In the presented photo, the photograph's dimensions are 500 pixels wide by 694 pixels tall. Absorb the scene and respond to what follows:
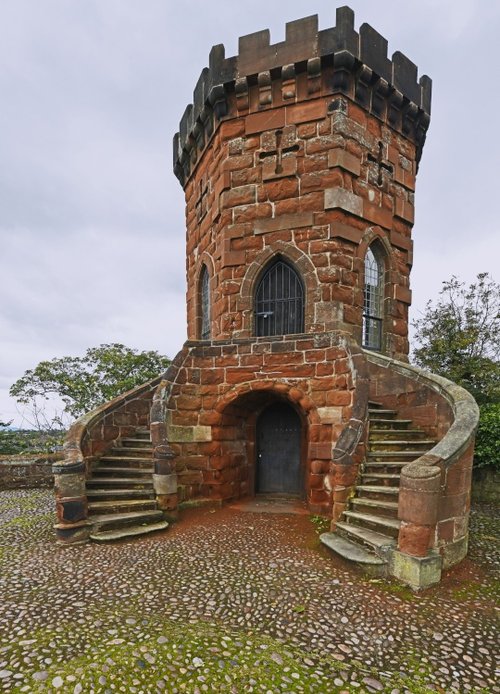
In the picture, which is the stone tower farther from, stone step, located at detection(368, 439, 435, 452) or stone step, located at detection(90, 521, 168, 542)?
stone step, located at detection(90, 521, 168, 542)

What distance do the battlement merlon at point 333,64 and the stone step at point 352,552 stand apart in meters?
8.28

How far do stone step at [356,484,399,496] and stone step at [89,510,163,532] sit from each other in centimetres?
331

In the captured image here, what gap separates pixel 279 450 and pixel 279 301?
333 centimetres

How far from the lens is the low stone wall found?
948cm

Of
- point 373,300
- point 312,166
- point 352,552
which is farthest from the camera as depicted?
point 373,300

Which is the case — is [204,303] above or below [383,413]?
above

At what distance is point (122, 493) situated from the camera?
6492 millimetres

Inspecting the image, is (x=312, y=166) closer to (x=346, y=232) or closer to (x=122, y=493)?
(x=346, y=232)

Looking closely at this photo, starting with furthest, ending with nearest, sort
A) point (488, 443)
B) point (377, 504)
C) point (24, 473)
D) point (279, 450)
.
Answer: point (24, 473) → point (488, 443) → point (279, 450) → point (377, 504)

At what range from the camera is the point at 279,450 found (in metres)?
8.50

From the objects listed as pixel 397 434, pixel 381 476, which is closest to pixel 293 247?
pixel 397 434

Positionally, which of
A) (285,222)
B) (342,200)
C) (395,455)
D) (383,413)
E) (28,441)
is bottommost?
(28,441)

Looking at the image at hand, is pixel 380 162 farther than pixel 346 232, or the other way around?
pixel 380 162

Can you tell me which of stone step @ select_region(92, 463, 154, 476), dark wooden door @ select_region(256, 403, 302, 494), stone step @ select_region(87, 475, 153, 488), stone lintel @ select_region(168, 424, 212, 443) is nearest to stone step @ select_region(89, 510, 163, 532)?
stone step @ select_region(87, 475, 153, 488)
